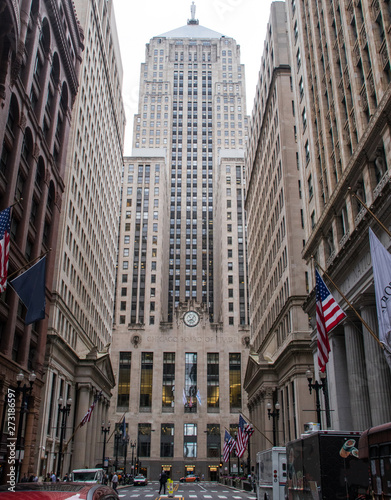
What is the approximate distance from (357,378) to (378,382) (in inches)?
154

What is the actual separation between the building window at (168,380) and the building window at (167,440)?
4386 millimetres

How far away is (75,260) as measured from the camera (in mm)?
67125

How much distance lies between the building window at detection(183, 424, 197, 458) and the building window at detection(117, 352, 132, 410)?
14.0 meters

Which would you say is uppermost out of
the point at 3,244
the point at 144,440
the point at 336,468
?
the point at 3,244

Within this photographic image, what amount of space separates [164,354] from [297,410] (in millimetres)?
68253

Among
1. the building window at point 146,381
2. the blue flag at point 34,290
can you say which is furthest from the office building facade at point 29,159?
the building window at point 146,381

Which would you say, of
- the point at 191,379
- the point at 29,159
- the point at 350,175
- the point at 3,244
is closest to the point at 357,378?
the point at 350,175

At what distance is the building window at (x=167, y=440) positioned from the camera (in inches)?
4360

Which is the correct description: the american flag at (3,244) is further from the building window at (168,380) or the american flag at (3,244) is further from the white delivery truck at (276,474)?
the building window at (168,380)

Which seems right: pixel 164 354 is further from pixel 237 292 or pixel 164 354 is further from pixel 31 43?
pixel 31 43

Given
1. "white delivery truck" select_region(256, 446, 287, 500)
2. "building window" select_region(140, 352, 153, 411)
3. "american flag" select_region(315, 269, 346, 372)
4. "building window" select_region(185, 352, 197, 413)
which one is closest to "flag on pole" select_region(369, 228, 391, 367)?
"american flag" select_region(315, 269, 346, 372)

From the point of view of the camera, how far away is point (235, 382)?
117 m

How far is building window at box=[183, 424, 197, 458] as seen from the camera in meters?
111

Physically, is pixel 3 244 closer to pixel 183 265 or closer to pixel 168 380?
pixel 168 380
